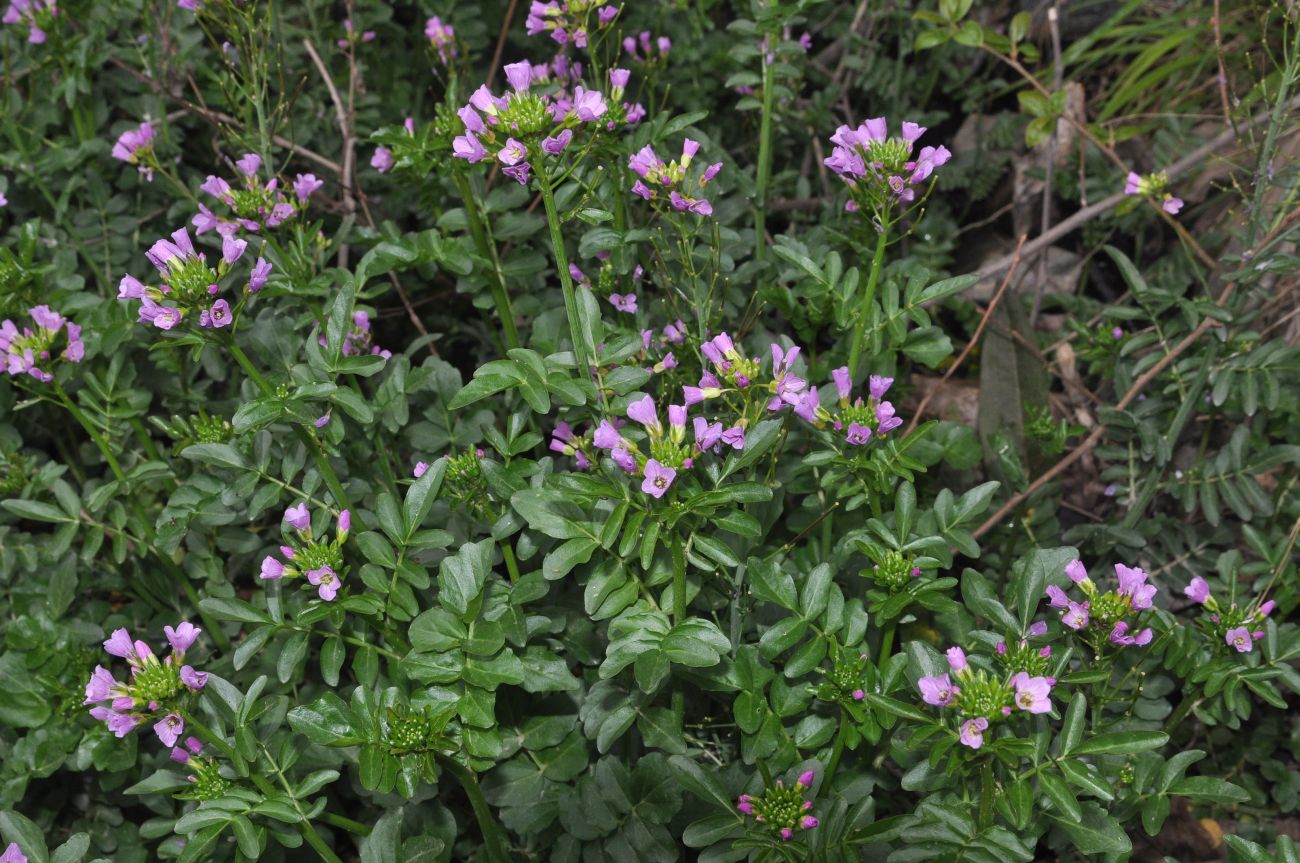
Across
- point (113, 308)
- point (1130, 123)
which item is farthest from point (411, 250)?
point (1130, 123)

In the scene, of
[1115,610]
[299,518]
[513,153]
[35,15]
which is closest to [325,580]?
[299,518]

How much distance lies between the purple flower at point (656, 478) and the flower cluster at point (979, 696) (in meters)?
0.65

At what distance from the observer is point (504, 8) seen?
4719 millimetres

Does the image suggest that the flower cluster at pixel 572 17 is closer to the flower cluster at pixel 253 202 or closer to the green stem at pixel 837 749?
the flower cluster at pixel 253 202

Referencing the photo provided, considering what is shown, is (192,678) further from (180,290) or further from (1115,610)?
(1115,610)

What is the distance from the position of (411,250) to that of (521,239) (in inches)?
22.0

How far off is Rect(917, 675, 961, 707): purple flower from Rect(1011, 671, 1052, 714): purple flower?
4.7 inches

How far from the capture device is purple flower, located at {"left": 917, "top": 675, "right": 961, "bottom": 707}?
215 cm

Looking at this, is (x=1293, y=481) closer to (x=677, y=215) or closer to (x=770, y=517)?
(x=770, y=517)

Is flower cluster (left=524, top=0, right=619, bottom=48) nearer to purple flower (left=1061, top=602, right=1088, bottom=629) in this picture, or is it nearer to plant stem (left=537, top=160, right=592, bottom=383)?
plant stem (left=537, top=160, right=592, bottom=383)

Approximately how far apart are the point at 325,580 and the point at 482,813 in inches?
26.5

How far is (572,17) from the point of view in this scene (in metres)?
2.88

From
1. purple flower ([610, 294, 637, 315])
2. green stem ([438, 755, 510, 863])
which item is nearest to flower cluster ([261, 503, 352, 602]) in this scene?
green stem ([438, 755, 510, 863])

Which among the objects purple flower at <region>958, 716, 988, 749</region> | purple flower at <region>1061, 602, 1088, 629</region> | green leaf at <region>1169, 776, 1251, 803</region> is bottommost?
green leaf at <region>1169, 776, 1251, 803</region>
